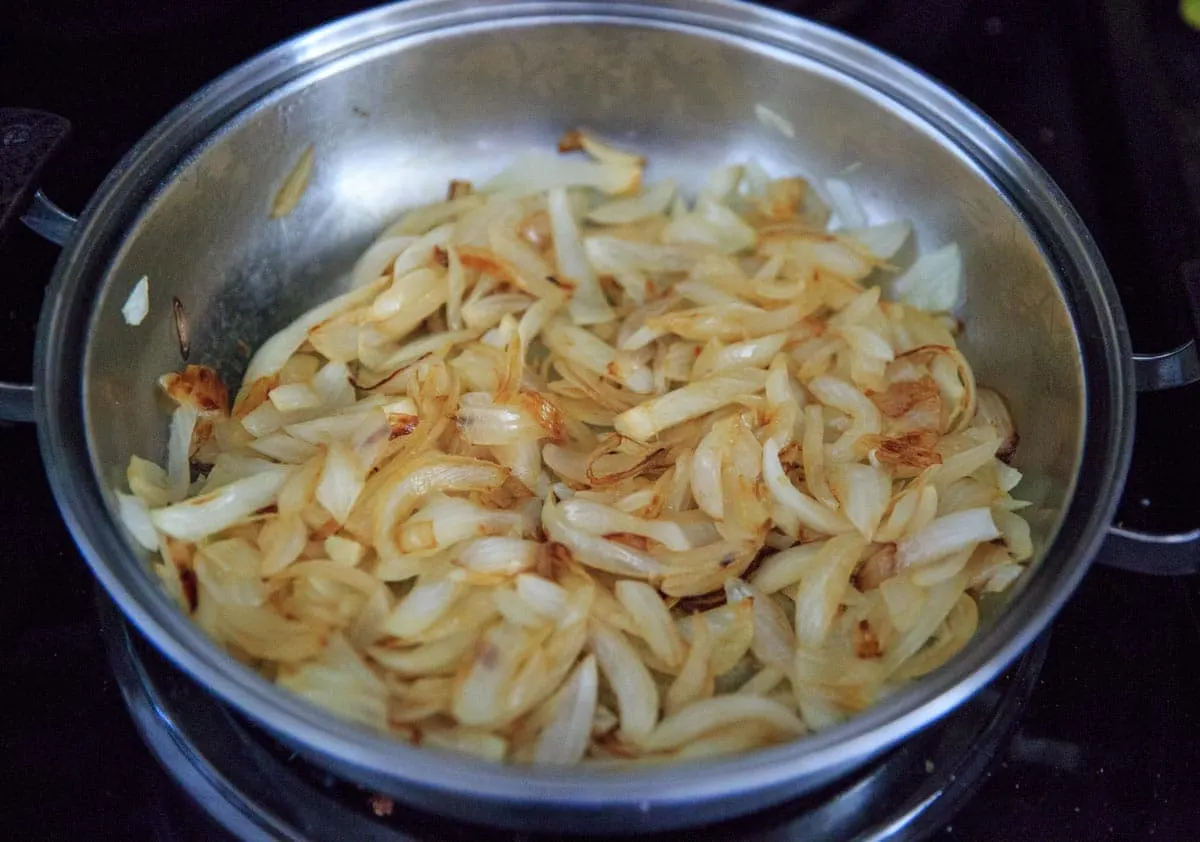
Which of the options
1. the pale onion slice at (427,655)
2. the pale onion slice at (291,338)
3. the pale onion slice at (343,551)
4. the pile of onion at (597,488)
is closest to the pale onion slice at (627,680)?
the pile of onion at (597,488)

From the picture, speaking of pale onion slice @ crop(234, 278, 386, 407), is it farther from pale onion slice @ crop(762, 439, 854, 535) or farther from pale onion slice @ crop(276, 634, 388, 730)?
pale onion slice @ crop(762, 439, 854, 535)

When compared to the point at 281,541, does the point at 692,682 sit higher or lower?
lower

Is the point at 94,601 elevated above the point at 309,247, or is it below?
below

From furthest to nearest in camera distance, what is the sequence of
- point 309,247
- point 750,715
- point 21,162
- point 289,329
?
point 309,247 → point 289,329 → point 21,162 → point 750,715

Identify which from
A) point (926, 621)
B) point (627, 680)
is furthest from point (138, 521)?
point (926, 621)

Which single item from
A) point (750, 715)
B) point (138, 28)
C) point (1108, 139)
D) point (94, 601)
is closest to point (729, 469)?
point (750, 715)

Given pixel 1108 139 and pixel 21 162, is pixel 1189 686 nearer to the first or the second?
pixel 1108 139

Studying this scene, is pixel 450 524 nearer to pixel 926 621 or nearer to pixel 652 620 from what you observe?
pixel 652 620

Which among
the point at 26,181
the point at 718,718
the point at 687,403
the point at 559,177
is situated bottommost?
the point at 718,718
